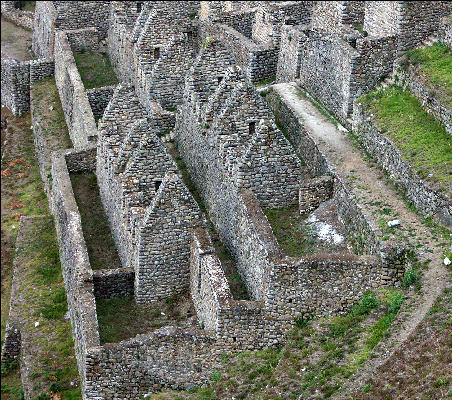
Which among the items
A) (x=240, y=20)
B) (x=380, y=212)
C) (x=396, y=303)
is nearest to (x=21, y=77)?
(x=240, y=20)

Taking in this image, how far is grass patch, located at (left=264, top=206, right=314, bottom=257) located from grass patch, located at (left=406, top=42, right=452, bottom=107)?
4.60 metres

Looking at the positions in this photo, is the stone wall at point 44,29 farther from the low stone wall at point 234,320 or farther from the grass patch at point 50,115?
the low stone wall at point 234,320

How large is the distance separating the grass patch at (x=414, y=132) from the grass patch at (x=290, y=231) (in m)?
2.90

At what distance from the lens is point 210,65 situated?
107 ft

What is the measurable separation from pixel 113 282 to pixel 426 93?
8993 mm

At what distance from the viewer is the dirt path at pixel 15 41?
4962 centimetres

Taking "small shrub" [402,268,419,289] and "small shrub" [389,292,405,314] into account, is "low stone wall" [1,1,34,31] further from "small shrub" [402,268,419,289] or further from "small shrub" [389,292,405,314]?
"small shrub" [389,292,405,314]

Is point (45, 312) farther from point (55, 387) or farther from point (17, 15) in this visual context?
point (17, 15)

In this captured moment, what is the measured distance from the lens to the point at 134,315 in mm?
28156

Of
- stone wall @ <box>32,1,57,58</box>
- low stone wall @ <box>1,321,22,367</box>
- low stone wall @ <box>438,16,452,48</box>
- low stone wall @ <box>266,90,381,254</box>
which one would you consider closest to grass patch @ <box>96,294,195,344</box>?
low stone wall @ <box>1,321,22,367</box>

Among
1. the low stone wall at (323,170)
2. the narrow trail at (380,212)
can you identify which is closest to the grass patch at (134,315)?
the low stone wall at (323,170)

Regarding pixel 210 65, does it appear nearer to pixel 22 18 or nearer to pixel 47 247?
pixel 47 247

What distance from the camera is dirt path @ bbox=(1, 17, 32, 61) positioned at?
49.6 metres

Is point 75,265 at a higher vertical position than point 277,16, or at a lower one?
lower
